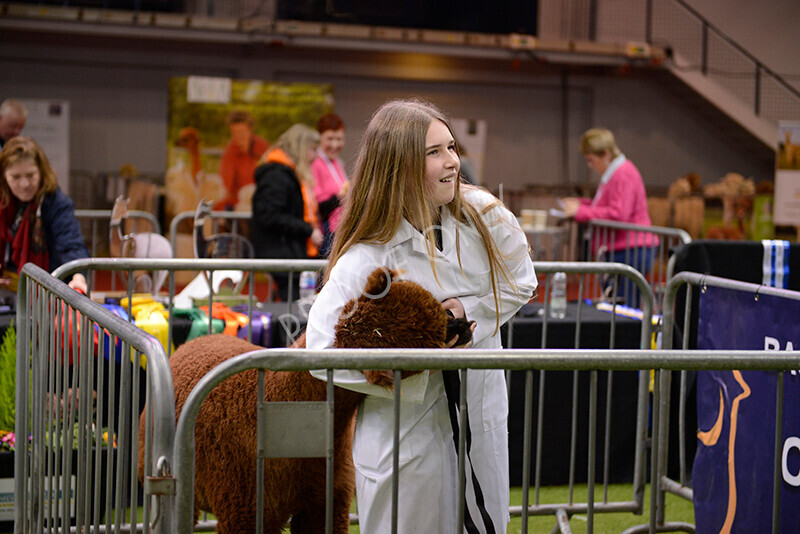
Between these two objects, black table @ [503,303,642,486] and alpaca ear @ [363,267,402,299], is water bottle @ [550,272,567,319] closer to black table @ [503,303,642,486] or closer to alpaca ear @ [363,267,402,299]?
black table @ [503,303,642,486]

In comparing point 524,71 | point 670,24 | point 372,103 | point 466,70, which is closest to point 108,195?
point 372,103

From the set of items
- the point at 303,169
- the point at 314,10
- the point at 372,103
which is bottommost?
the point at 303,169

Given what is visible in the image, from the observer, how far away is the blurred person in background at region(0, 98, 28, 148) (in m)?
6.20

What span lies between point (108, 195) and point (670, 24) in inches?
410

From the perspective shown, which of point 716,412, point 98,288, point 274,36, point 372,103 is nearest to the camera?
point 716,412

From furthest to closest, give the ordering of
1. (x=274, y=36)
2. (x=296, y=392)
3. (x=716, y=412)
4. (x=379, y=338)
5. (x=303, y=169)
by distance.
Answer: (x=274, y=36) < (x=303, y=169) < (x=716, y=412) < (x=296, y=392) < (x=379, y=338)

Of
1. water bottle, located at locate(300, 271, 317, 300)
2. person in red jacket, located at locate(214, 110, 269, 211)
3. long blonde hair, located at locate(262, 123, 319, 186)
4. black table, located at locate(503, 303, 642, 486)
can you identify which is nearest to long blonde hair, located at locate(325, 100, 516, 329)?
black table, located at locate(503, 303, 642, 486)

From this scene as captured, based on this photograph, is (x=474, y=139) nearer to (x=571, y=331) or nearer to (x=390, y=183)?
(x=571, y=331)

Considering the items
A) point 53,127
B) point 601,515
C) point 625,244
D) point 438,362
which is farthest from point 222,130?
point 438,362

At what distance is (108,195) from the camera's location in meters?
14.1

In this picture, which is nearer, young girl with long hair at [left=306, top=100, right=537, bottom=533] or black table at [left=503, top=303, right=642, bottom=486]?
young girl with long hair at [left=306, top=100, right=537, bottom=533]

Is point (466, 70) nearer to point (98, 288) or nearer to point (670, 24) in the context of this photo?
point (670, 24)

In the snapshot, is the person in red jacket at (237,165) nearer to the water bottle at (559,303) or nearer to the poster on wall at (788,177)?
the poster on wall at (788,177)

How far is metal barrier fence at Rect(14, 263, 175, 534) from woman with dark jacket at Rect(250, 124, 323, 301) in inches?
120
